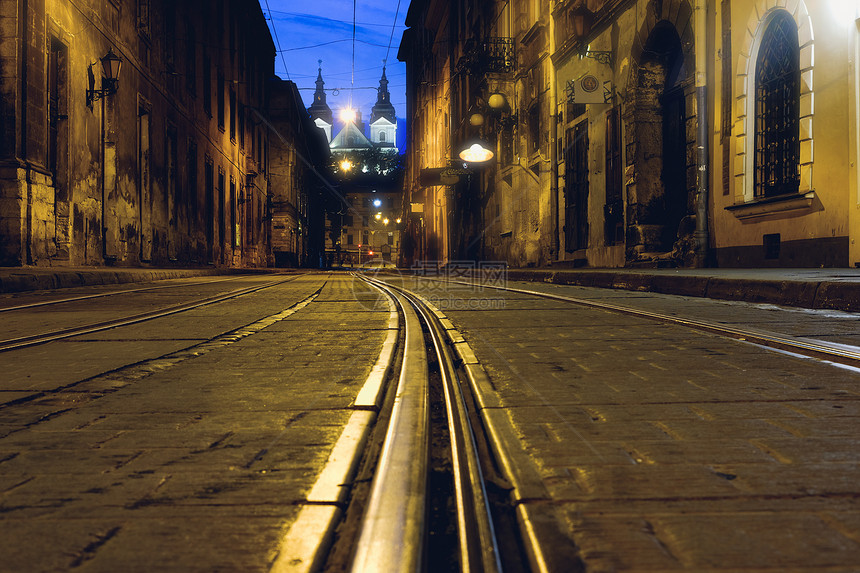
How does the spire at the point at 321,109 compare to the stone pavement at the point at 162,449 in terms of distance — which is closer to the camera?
the stone pavement at the point at 162,449

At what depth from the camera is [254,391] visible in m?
2.78

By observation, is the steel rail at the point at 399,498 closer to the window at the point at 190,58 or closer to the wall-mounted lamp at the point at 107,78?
the wall-mounted lamp at the point at 107,78

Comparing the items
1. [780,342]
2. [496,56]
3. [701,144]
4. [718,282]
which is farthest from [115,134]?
[780,342]

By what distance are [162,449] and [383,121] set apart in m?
136

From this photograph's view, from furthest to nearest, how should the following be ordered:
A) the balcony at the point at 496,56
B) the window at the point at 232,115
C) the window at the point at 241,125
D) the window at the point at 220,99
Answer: the window at the point at 241,125, the window at the point at 232,115, the window at the point at 220,99, the balcony at the point at 496,56

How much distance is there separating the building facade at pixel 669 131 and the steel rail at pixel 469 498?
919 centimetres

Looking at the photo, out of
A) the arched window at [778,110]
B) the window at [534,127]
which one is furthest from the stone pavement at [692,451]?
the window at [534,127]

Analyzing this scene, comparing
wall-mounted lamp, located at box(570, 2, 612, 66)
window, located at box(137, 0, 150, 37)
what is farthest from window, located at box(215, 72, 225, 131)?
wall-mounted lamp, located at box(570, 2, 612, 66)

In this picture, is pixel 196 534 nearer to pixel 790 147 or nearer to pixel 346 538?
pixel 346 538

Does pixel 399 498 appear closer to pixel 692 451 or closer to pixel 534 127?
pixel 692 451

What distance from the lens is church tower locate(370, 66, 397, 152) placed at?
438 feet

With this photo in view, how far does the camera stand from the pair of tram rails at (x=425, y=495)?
117cm

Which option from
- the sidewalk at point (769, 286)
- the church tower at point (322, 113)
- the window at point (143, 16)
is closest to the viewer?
the sidewalk at point (769, 286)

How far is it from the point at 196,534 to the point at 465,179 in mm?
30948
